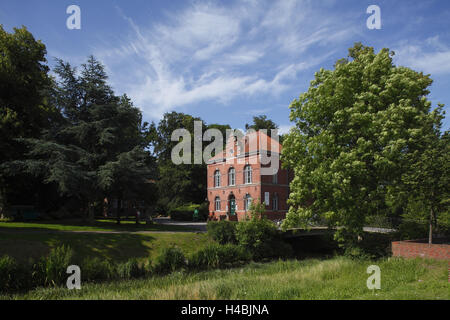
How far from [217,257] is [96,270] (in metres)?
→ 6.39

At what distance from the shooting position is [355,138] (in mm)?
16172

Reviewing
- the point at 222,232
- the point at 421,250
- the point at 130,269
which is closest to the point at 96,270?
the point at 130,269

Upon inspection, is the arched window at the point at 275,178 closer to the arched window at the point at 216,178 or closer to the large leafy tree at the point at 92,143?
the arched window at the point at 216,178

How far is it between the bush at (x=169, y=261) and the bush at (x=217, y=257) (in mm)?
547

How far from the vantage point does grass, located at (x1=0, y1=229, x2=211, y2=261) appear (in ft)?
47.9

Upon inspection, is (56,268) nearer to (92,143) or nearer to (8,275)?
(8,275)

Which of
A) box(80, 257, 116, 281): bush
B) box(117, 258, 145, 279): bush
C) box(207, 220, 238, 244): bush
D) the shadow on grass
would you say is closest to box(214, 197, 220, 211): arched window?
box(207, 220, 238, 244): bush

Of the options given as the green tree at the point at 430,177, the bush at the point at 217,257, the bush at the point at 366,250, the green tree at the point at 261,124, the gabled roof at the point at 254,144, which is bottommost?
the bush at the point at 217,257

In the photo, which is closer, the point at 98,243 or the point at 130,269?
the point at 130,269

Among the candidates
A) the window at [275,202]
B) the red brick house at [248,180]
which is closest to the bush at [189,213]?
the red brick house at [248,180]

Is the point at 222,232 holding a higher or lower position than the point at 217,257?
higher

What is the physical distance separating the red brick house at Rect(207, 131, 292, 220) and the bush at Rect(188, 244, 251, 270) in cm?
1280

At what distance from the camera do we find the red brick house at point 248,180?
33.1 metres
